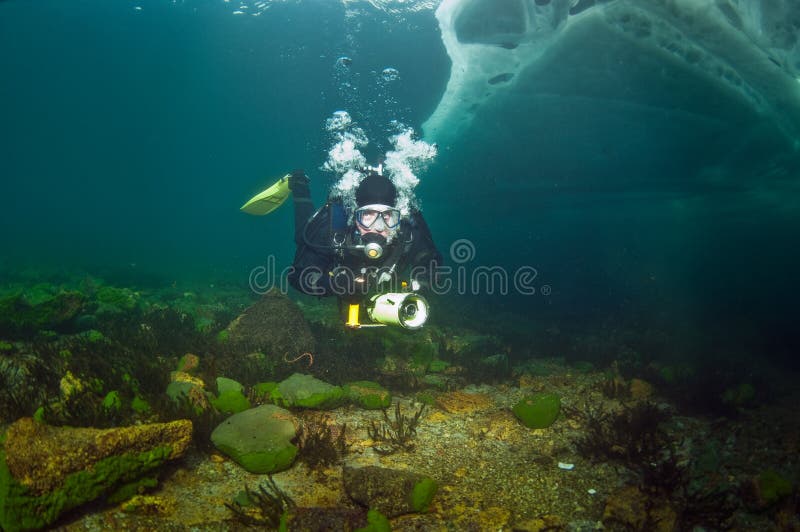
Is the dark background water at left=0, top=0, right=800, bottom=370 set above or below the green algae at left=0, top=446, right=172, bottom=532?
above

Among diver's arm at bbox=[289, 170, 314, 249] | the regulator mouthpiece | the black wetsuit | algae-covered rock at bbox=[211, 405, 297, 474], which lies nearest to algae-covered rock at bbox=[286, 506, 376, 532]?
algae-covered rock at bbox=[211, 405, 297, 474]

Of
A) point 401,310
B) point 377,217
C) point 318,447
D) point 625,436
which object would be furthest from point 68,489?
point 625,436

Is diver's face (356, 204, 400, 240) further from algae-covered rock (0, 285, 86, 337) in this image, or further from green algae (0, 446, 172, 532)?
algae-covered rock (0, 285, 86, 337)

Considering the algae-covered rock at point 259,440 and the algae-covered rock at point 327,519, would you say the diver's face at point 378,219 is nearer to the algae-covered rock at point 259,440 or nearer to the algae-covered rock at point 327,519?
the algae-covered rock at point 259,440

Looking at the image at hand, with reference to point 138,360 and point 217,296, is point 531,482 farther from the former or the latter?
point 217,296

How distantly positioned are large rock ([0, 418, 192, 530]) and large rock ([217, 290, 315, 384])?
2.75m

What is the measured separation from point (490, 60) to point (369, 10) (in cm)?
455

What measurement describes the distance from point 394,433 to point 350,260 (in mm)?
2448

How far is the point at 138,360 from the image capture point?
5320mm

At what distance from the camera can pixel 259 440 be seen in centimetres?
375

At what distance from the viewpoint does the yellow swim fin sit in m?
8.00

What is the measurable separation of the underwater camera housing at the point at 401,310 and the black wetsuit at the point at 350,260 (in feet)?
1.31

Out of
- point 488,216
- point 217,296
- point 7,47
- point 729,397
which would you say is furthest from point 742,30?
point 7,47

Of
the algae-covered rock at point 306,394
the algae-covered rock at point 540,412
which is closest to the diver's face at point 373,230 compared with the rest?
the algae-covered rock at point 306,394
